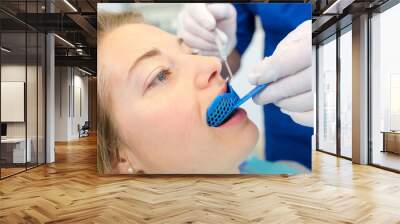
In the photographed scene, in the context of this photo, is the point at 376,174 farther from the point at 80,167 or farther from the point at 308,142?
the point at 80,167

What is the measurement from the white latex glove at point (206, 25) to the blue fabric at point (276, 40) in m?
0.13

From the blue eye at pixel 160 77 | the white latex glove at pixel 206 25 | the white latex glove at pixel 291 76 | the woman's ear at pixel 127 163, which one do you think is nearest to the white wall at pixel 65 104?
the woman's ear at pixel 127 163

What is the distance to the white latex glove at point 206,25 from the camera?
6129 millimetres

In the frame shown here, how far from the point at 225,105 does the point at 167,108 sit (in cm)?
95

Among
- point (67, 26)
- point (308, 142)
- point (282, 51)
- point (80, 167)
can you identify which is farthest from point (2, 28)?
point (308, 142)

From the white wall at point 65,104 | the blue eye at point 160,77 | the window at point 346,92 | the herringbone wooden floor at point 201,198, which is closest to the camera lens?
the herringbone wooden floor at point 201,198

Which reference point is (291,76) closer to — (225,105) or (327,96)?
(225,105)

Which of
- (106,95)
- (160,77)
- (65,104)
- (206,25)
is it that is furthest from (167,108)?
(65,104)

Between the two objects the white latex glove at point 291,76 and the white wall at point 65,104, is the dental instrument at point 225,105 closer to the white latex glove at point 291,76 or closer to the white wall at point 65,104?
the white latex glove at point 291,76

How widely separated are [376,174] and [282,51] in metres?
2.75

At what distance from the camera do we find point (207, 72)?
20.1ft

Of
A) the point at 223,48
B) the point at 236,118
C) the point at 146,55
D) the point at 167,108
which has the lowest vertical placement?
the point at 236,118

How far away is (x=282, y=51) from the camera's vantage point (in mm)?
6133

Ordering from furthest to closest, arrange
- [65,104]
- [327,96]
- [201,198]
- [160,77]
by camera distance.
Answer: [65,104] → [327,96] → [160,77] → [201,198]
